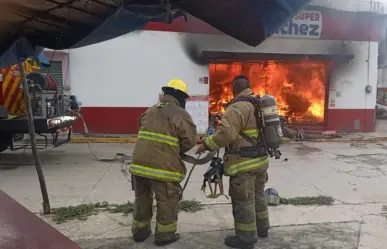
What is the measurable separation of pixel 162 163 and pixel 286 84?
11.2m

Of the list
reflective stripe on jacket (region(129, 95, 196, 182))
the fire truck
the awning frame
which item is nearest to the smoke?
the awning frame

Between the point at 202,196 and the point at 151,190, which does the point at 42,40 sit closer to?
the point at 151,190

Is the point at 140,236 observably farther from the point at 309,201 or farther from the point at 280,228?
the point at 309,201

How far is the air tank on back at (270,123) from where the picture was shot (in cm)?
385

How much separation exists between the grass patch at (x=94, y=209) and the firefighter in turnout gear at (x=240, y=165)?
1.18 m

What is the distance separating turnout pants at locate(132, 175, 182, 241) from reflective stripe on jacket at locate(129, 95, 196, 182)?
4.4 inches

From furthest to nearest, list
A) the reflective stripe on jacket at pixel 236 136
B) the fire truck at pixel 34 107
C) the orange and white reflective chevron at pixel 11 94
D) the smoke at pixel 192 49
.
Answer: the smoke at pixel 192 49 < the orange and white reflective chevron at pixel 11 94 < the fire truck at pixel 34 107 < the reflective stripe on jacket at pixel 236 136

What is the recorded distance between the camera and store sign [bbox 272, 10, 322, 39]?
12648mm

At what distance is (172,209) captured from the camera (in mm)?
3729

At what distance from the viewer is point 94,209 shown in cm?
489

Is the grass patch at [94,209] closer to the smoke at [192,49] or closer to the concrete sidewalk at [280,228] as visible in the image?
the concrete sidewalk at [280,228]

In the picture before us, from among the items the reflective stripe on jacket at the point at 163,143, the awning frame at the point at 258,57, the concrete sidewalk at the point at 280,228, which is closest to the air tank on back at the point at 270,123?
the reflective stripe on jacket at the point at 163,143

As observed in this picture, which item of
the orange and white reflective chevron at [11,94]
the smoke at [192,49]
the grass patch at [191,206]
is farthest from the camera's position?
the smoke at [192,49]

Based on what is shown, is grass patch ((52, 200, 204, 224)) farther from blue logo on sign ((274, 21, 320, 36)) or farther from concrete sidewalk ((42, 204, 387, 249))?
blue logo on sign ((274, 21, 320, 36))
